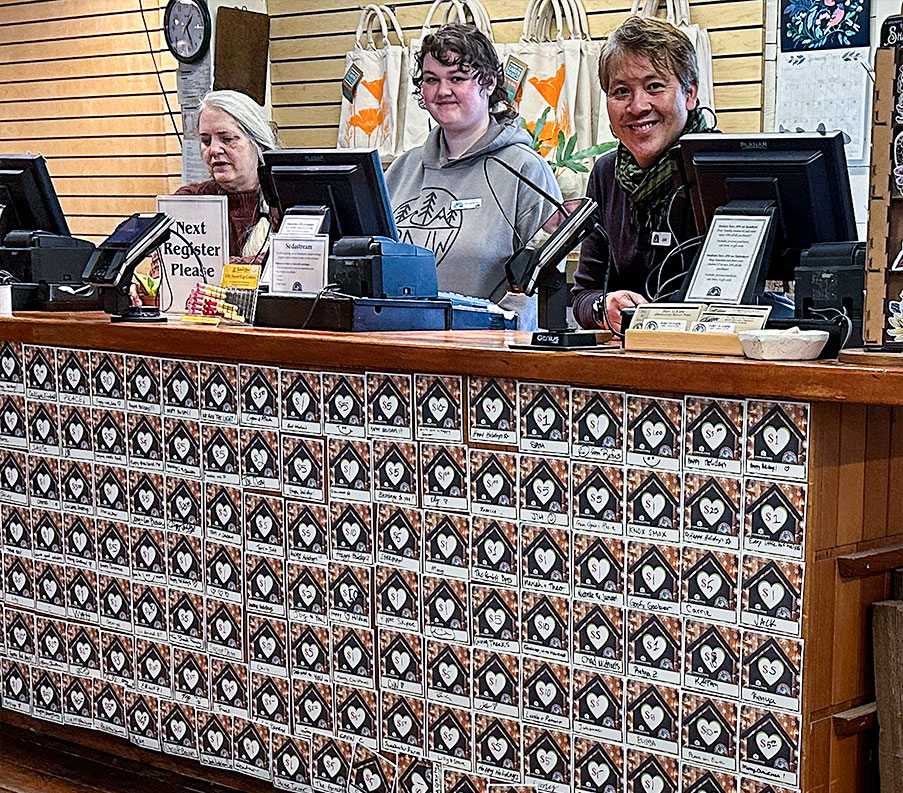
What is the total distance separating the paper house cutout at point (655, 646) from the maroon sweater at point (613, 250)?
1363 mm

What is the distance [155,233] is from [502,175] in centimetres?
126

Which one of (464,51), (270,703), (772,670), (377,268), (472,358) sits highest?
(464,51)

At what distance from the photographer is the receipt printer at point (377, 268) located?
342cm

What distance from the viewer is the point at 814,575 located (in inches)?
93.1

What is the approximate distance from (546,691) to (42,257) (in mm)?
2117

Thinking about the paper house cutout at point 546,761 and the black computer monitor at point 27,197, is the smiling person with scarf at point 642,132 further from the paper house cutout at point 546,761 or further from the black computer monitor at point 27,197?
the black computer monitor at point 27,197

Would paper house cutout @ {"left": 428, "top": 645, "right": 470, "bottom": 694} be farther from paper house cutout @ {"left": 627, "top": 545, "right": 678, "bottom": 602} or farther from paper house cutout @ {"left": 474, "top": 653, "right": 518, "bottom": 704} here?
paper house cutout @ {"left": 627, "top": 545, "right": 678, "bottom": 602}

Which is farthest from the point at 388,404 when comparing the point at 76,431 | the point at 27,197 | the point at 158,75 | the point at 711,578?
the point at 158,75

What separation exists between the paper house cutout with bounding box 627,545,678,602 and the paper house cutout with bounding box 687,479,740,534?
0.31ft

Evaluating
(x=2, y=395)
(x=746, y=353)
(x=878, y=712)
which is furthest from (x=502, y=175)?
(x=878, y=712)

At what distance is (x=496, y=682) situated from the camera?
2.78 meters

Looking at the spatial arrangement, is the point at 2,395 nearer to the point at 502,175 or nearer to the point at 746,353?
the point at 502,175

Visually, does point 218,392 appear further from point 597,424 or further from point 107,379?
point 597,424

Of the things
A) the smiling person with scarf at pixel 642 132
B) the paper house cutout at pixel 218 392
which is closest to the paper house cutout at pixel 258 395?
the paper house cutout at pixel 218 392
